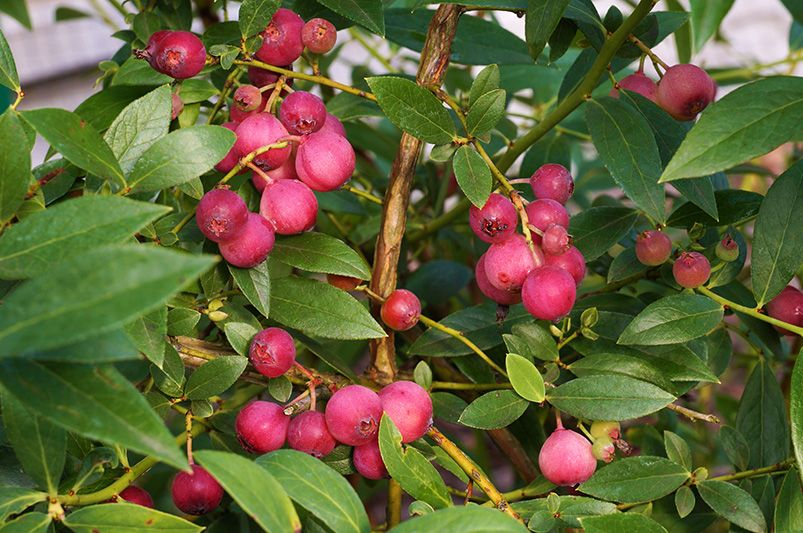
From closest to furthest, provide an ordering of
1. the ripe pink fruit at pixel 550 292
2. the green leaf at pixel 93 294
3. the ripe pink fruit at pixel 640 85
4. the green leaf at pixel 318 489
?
the green leaf at pixel 93 294 → the green leaf at pixel 318 489 → the ripe pink fruit at pixel 550 292 → the ripe pink fruit at pixel 640 85

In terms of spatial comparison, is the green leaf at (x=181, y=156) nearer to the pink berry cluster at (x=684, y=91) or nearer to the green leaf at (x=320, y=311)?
the green leaf at (x=320, y=311)

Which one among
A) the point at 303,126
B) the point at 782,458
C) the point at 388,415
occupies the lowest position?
the point at 782,458

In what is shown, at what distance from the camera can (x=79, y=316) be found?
1.02ft

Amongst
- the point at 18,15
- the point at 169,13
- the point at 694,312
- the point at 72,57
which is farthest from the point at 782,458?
the point at 72,57

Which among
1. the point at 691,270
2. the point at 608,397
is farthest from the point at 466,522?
the point at 691,270

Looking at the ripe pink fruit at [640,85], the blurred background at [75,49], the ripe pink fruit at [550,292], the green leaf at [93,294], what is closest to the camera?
the green leaf at [93,294]

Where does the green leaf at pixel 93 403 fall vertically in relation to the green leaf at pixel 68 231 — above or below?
below

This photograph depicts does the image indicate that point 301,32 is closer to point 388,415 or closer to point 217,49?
A: point 217,49

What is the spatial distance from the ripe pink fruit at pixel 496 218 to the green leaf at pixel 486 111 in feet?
0.15

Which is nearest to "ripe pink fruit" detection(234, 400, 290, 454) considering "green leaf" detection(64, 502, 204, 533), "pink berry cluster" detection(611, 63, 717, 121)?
"green leaf" detection(64, 502, 204, 533)

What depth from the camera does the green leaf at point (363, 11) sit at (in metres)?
0.57

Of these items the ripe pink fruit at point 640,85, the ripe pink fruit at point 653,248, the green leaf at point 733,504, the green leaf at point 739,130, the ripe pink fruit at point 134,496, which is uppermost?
the green leaf at point 739,130

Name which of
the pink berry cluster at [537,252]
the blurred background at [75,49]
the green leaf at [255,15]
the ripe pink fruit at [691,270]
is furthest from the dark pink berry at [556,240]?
the blurred background at [75,49]

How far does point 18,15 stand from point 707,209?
755 millimetres
